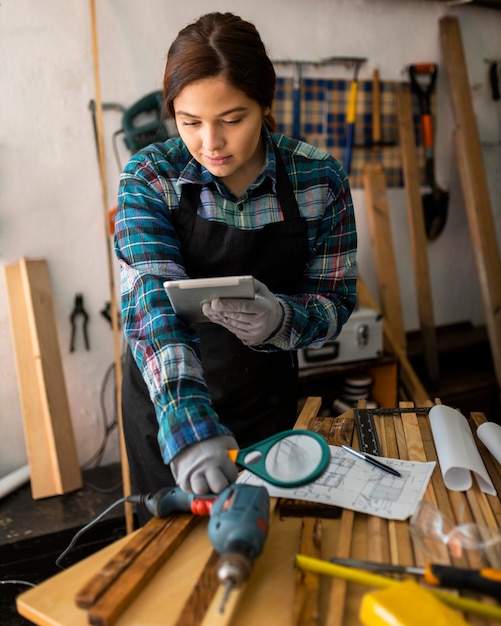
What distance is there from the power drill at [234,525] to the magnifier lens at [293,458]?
7 centimetres

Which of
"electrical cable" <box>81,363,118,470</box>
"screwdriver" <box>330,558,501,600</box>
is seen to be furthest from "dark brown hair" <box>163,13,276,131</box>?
"electrical cable" <box>81,363,118,470</box>

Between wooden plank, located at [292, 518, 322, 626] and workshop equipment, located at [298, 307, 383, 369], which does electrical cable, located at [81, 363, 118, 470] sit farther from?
wooden plank, located at [292, 518, 322, 626]

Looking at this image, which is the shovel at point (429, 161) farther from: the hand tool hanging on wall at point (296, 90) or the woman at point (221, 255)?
the woman at point (221, 255)

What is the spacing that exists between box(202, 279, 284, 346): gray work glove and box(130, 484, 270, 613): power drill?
1.18 ft

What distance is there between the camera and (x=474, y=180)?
3.29 m

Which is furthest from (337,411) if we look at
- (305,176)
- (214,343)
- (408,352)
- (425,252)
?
(305,176)

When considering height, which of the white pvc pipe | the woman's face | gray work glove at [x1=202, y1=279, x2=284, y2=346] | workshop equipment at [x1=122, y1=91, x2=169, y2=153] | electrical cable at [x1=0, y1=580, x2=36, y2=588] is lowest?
electrical cable at [x1=0, y1=580, x2=36, y2=588]

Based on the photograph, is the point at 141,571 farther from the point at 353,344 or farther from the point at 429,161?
the point at 429,161

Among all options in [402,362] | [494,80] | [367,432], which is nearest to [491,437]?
[367,432]

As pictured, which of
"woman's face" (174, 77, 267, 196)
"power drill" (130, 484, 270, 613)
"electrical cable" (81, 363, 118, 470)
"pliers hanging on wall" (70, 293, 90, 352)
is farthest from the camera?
"electrical cable" (81, 363, 118, 470)

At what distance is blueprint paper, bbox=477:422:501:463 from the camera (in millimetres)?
1188

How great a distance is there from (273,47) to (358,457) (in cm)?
242

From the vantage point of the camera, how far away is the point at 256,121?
4.31ft

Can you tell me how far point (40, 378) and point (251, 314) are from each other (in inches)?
63.5
